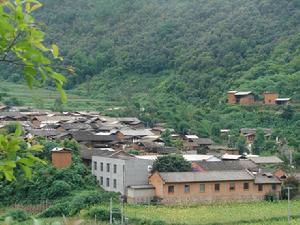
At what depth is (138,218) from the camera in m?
20.2

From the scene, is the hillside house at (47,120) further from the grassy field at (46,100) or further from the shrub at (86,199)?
the shrub at (86,199)

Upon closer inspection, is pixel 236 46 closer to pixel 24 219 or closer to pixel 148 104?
pixel 148 104

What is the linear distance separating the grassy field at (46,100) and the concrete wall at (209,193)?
24623mm

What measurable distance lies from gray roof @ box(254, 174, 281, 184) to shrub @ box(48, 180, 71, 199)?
759 centimetres

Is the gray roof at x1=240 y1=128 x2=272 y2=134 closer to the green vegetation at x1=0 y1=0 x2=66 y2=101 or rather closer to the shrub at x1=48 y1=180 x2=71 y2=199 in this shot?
the shrub at x1=48 y1=180 x2=71 y2=199

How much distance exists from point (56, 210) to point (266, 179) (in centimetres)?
901

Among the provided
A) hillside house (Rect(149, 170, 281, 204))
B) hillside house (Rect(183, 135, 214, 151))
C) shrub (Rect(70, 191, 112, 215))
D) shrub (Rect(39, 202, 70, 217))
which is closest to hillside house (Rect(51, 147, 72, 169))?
shrub (Rect(70, 191, 112, 215))

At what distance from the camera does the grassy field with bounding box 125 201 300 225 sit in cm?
2055

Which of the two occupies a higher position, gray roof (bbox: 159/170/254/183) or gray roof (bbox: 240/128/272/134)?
gray roof (bbox: 240/128/272/134)

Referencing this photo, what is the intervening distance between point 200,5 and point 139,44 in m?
11.4

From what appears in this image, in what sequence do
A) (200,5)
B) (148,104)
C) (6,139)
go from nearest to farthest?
(6,139) < (148,104) < (200,5)

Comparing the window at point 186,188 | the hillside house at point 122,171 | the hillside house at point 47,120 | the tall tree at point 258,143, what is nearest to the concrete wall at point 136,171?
the hillside house at point 122,171

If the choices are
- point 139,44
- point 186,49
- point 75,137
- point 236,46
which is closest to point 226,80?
point 236,46

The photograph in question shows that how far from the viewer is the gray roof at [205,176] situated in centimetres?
2403
